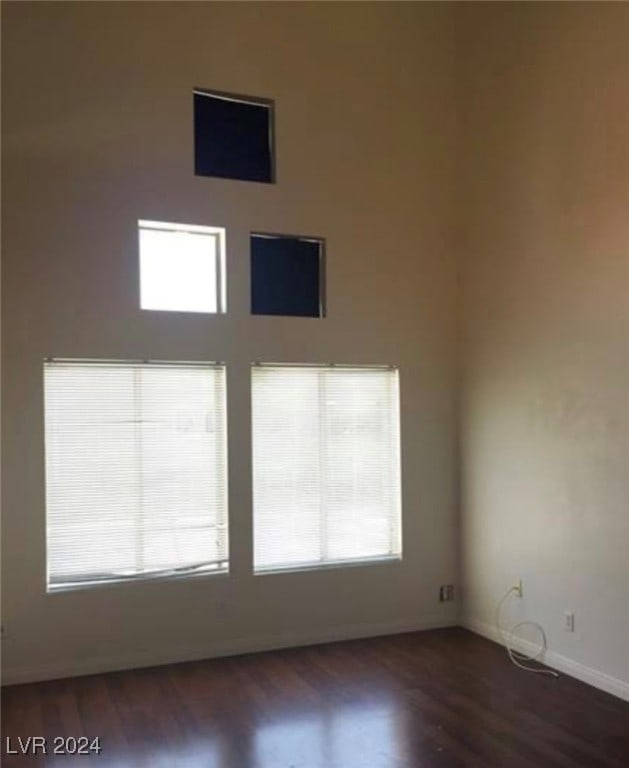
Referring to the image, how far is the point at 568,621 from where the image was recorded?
13.8 ft

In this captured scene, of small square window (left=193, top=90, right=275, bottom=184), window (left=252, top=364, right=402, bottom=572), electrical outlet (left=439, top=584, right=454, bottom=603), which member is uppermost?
small square window (left=193, top=90, right=275, bottom=184)

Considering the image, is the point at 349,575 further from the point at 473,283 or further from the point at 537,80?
the point at 537,80

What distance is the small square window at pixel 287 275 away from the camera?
4.82 m

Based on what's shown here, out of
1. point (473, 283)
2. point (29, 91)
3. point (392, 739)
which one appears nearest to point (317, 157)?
point (473, 283)

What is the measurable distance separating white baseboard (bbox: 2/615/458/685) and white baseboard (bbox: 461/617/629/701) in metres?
0.39

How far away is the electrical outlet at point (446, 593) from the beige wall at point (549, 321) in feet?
0.53

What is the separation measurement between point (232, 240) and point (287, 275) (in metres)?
0.46

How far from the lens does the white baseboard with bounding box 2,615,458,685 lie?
4.18 meters

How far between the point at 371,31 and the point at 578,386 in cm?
293

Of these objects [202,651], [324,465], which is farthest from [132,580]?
[324,465]

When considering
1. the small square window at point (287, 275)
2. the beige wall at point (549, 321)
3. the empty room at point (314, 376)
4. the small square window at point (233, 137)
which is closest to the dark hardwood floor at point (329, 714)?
Answer: the empty room at point (314, 376)

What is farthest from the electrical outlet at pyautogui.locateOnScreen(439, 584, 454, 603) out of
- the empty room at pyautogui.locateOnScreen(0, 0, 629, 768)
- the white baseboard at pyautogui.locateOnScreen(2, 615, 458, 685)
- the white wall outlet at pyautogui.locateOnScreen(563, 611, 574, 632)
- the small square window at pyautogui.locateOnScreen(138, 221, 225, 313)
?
the small square window at pyautogui.locateOnScreen(138, 221, 225, 313)

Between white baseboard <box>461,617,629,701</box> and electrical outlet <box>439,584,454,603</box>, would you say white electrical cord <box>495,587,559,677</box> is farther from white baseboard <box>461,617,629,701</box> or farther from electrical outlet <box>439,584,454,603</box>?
electrical outlet <box>439,584,454,603</box>

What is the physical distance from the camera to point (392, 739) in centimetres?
341
